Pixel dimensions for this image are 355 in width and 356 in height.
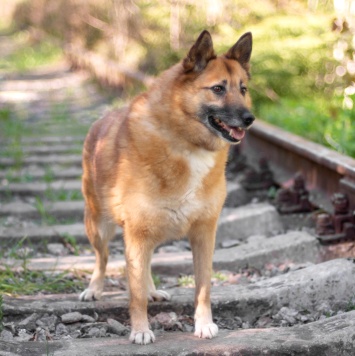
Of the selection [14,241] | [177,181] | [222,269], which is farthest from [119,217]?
[14,241]

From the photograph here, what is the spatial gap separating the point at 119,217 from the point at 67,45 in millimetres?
16869

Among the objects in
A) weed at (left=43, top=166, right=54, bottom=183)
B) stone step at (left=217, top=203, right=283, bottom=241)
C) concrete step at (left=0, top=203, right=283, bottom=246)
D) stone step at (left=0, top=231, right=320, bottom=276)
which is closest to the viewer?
stone step at (left=0, top=231, right=320, bottom=276)

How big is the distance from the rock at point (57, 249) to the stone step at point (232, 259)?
27 cm

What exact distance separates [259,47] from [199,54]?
5714mm

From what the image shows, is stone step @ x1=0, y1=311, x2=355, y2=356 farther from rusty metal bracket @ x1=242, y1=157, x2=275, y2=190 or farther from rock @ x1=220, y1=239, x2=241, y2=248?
rusty metal bracket @ x1=242, y1=157, x2=275, y2=190

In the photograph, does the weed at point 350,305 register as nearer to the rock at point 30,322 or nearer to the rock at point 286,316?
the rock at point 286,316

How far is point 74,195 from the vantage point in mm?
7605

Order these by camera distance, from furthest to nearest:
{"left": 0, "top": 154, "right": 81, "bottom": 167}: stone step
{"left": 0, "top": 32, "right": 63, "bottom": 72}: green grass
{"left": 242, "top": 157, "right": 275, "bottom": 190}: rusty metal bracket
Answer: {"left": 0, "top": 32, "right": 63, "bottom": 72}: green grass → {"left": 0, "top": 154, "right": 81, "bottom": 167}: stone step → {"left": 242, "top": 157, "right": 275, "bottom": 190}: rusty metal bracket

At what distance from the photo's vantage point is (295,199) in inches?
260

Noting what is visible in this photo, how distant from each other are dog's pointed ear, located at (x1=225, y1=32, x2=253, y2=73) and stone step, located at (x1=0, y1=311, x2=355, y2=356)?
1.61 meters

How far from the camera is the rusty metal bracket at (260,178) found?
7.43 meters

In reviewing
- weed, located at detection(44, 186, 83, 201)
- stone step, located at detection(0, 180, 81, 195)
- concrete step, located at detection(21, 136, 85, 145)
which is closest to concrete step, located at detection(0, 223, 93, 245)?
weed, located at detection(44, 186, 83, 201)

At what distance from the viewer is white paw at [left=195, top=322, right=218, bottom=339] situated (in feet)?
13.6

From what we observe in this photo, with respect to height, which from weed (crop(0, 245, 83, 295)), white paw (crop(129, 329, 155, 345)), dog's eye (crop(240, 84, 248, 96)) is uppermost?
dog's eye (crop(240, 84, 248, 96))
